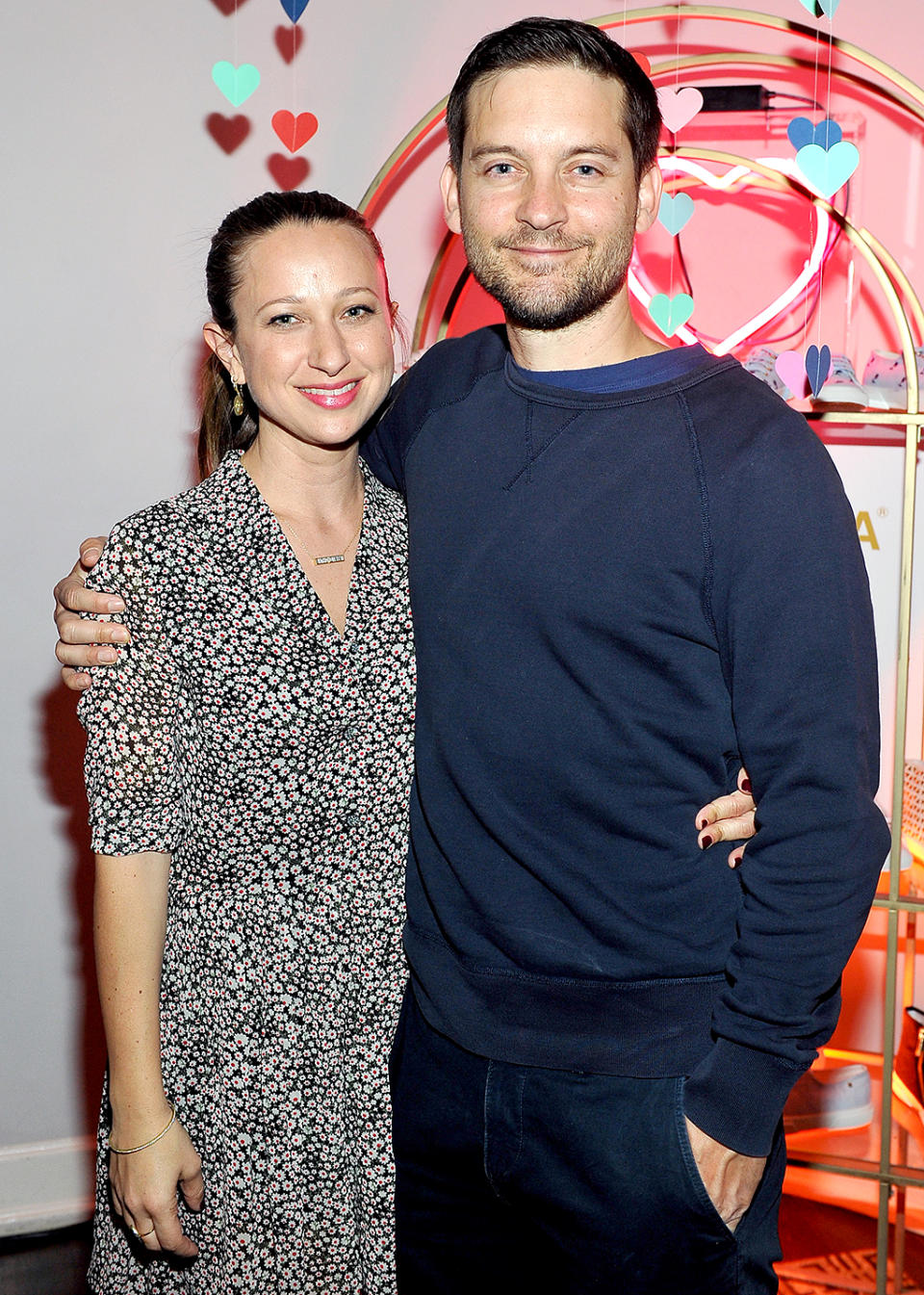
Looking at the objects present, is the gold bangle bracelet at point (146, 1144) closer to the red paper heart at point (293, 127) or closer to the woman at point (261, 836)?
the woman at point (261, 836)

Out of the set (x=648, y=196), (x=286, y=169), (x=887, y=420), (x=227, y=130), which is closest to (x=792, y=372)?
(x=887, y=420)

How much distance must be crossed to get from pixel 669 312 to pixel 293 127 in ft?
2.57

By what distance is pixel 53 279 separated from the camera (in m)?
2.60

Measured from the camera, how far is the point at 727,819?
141cm

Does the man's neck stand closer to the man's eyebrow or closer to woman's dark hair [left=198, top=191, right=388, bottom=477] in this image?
the man's eyebrow

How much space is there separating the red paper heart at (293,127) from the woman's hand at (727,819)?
5.02 feet

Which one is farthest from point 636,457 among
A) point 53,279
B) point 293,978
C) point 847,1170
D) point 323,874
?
point 53,279

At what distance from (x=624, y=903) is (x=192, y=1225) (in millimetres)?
653

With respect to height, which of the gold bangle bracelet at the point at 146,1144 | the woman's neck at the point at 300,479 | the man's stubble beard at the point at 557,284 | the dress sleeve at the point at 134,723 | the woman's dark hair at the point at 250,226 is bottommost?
the gold bangle bracelet at the point at 146,1144

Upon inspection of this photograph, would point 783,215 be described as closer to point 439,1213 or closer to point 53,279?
point 53,279

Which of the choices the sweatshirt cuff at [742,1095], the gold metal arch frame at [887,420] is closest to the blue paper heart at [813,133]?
the gold metal arch frame at [887,420]

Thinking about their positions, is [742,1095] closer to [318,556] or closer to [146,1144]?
[146,1144]

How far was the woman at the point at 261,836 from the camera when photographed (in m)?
1.41

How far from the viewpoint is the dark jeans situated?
1354 mm
